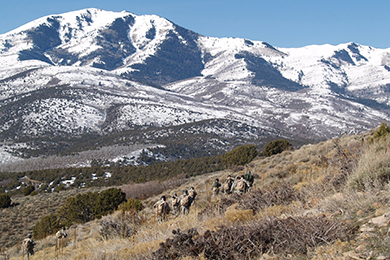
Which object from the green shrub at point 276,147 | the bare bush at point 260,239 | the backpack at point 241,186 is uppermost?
the bare bush at point 260,239

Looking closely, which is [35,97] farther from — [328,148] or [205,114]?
[328,148]

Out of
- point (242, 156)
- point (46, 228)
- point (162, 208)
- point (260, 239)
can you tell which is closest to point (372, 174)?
point (260, 239)

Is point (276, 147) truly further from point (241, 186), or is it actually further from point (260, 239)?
point (260, 239)

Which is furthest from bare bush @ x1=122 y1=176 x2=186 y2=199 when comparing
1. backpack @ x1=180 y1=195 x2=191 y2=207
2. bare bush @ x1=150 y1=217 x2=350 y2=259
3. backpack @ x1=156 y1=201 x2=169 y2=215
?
bare bush @ x1=150 y1=217 x2=350 y2=259

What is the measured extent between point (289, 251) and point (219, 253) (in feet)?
3.31

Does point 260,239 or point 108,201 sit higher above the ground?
point 260,239

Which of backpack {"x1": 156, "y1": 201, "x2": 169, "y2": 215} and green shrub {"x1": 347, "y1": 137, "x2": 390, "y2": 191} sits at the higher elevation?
green shrub {"x1": 347, "y1": 137, "x2": 390, "y2": 191}

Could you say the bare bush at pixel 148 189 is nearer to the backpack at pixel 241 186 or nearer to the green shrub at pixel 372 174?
the backpack at pixel 241 186

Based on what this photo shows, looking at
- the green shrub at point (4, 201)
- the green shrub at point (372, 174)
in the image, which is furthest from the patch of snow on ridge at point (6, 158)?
the green shrub at point (372, 174)

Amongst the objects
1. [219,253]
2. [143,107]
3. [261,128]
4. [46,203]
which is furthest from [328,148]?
[143,107]

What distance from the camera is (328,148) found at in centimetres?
2045

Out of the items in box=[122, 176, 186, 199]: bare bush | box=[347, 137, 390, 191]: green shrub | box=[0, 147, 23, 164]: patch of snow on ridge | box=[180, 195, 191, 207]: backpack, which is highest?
box=[0, 147, 23, 164]: patch of snow on ridge

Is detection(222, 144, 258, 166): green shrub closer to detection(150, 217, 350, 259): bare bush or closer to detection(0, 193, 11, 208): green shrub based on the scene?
detection(0, 193, 11, 208): green shrub

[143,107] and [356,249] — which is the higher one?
[143,107]
